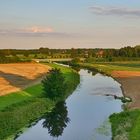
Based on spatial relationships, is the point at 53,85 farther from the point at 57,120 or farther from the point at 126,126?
the point at 126,126

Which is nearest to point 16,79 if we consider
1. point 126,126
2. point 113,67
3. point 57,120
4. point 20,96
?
point 20,96

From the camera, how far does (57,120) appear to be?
137ft

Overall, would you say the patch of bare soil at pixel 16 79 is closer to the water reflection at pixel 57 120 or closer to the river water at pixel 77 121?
the river water at pixel 77 121

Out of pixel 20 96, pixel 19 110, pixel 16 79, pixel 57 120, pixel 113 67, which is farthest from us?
pixel 113 67

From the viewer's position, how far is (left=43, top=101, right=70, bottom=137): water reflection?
36606 millimetres

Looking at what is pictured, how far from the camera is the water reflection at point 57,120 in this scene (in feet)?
120

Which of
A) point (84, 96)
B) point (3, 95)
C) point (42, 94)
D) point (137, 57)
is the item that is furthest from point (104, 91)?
point (137, 57)

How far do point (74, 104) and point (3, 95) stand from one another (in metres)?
8.52

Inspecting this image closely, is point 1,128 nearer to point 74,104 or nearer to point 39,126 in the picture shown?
point 39,126

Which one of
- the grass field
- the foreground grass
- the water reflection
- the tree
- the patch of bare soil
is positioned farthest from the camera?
the patch of bare soil

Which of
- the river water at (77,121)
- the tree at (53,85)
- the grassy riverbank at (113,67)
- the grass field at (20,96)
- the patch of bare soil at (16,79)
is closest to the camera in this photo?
the river water at (77,121)

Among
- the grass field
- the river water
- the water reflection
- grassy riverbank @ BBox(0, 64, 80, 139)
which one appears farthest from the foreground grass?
the grass field

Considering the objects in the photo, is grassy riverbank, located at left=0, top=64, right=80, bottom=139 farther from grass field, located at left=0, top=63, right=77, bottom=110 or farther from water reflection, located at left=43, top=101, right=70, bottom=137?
water reflection, located at left=43, top=101, right=70, bottom=137

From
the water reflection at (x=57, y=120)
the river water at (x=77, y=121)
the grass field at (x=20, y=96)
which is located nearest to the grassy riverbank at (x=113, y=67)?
the grass field at (x=20, y=96)
